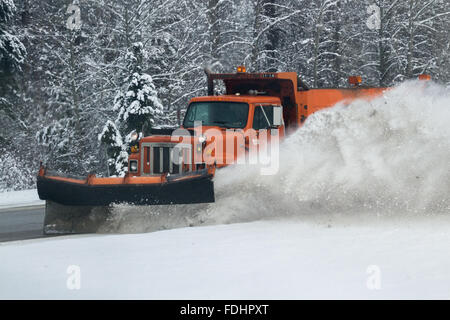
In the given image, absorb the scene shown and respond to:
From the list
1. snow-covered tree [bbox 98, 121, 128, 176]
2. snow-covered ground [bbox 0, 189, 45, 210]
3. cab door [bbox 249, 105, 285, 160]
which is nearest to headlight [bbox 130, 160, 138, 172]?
cab door [bbox 249, 105, 285, 160]

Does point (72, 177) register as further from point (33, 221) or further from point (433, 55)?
point (433, 55)

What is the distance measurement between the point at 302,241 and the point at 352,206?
2012 millimetres

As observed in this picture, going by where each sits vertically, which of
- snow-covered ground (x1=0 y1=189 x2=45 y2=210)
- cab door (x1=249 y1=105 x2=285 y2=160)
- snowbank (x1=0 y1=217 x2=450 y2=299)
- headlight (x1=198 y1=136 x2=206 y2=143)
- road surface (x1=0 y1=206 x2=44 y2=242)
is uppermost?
cab door (x1=249 y1=105 x2=285 y2=160)

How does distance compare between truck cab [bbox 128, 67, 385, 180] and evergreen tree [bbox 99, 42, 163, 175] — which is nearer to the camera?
Result: truck cab [bbox 128, 67, 385, 180]

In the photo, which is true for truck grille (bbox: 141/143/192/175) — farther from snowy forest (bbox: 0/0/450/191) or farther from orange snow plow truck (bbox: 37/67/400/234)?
snowy forest (bbox: 0/0/450/191)

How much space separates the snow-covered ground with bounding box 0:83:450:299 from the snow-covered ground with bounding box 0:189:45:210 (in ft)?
17.8

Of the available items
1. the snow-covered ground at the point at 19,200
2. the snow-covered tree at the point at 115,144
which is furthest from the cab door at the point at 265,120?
the snow-covered tree at the point at 115,144

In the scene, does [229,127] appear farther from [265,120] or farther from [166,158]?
[166,158]

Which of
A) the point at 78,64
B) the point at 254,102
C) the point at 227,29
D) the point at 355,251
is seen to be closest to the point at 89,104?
the point at 78,64

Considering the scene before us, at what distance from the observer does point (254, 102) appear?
34.0 feet

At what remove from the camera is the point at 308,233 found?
783 centimetres

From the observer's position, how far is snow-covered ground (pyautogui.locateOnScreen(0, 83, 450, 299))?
211 inches

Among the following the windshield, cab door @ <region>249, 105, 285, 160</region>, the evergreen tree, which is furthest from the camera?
the evergreen tree

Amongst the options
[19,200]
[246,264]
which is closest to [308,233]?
[246,264]
